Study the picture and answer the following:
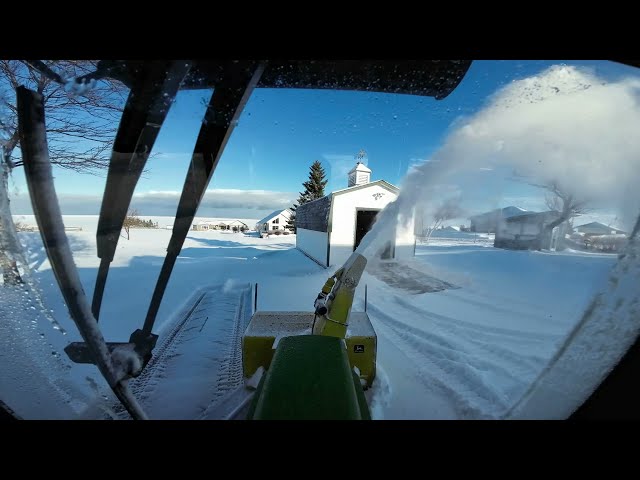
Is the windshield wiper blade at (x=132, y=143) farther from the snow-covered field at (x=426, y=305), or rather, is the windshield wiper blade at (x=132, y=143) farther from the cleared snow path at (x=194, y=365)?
the cleared snow path at (x=194, y=365)

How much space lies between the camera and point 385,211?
10.0ft

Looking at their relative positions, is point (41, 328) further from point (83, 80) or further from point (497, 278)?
point (497, 278)

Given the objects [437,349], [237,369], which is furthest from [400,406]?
[237,369]

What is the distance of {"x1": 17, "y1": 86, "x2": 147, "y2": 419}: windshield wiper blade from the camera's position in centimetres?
144

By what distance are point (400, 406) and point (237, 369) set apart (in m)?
1.91

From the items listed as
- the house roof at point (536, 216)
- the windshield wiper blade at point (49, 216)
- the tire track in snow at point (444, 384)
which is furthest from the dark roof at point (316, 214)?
the windshield wiper blade at point (49, 216)

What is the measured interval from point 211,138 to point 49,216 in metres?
1.11

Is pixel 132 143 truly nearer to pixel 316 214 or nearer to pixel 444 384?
pixel 444 384

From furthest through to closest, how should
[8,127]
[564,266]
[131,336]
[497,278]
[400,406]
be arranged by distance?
1. [497,278]
2. [564,266]
3. [400,406]
4. [131,336]
5. [8,127]

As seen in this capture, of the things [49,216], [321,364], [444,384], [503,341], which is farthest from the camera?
[503,341]

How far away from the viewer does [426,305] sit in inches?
214

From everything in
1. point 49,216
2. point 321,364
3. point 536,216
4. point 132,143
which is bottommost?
point 321,364

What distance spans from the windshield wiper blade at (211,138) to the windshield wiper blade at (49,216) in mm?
518

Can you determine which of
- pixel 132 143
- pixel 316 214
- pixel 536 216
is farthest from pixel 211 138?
pixel 316 214
